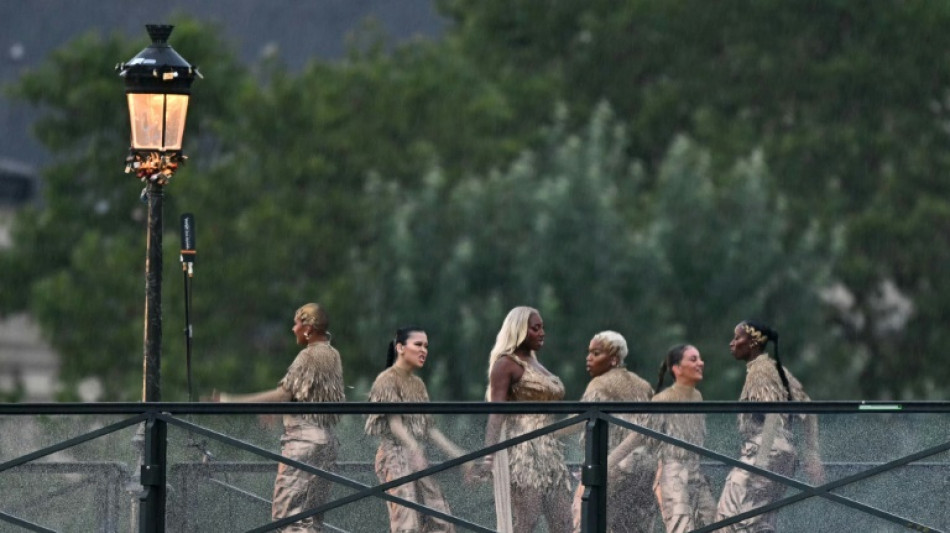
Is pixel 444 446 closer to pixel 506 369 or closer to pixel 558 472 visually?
pixel 558 472

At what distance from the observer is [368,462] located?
40.0 ft

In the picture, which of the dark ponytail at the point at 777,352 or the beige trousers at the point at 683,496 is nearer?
the beige trousers at the point at 683,496

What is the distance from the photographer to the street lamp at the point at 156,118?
15.5m

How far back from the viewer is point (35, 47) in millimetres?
65000

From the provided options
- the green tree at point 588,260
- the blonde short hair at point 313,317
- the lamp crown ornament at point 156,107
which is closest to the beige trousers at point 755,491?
the blonde short hair at point 313,317

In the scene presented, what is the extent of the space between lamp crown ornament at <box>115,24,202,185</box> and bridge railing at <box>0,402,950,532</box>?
3.57 meters

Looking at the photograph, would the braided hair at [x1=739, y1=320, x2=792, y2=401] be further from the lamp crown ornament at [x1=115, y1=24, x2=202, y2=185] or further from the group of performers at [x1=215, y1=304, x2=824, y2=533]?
the lamp crown ornament at [x1=115, y1=24, x2=202, y2=185]

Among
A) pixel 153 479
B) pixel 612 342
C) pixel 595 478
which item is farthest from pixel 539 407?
pixel 153 479

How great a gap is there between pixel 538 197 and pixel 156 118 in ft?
90.2

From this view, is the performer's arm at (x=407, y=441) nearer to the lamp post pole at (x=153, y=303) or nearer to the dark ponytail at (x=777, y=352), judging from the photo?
the dark ponytail at (x=777, y=352)

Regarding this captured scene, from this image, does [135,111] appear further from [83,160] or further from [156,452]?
[83,160]

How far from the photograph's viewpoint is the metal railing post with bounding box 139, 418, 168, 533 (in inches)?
477

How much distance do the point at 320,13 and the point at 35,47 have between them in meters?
8.01

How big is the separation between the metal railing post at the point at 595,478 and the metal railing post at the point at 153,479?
2134 millimetres
